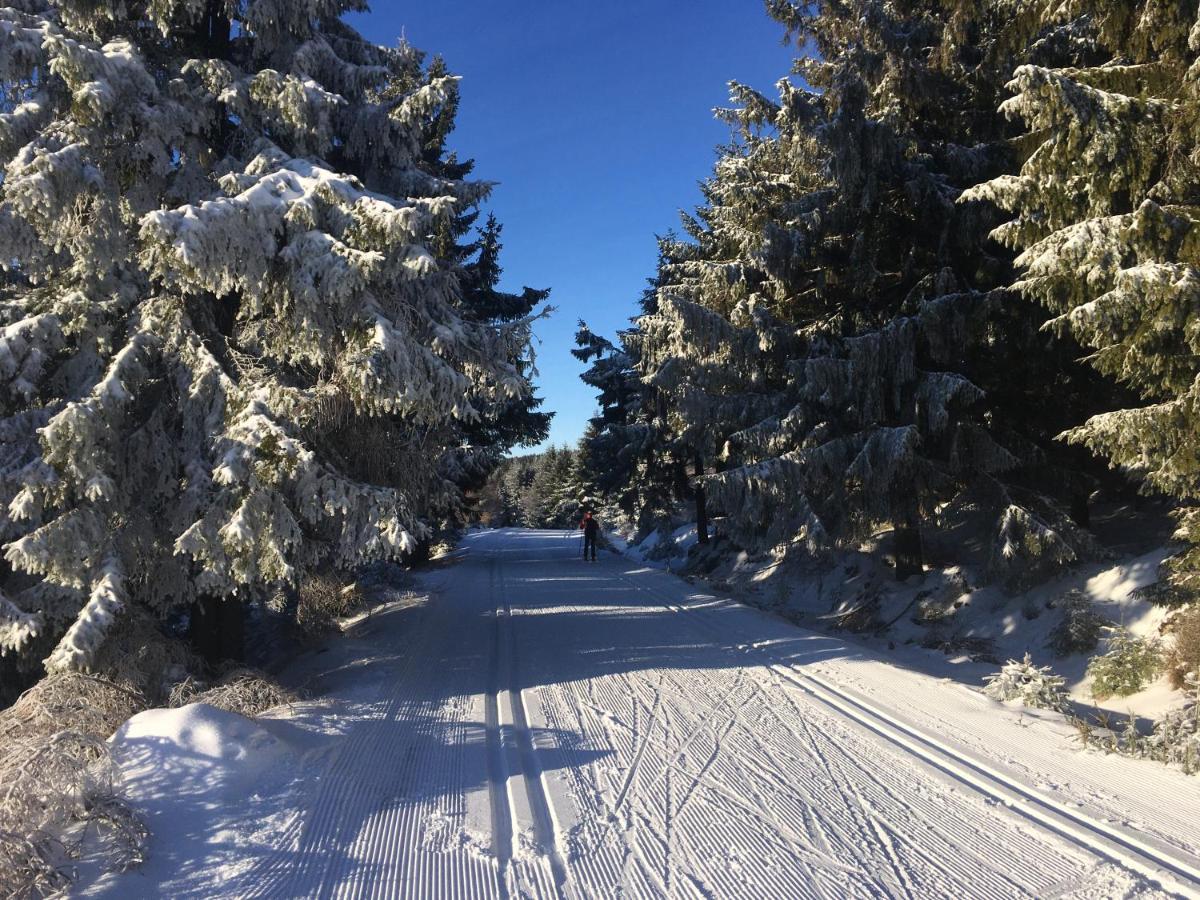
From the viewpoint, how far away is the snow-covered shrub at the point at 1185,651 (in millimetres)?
6705

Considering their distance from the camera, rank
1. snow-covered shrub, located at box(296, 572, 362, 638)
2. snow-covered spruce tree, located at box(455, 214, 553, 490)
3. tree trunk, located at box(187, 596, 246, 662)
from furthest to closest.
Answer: snow-covered spruce tree, located at box(455, 214, 553, 490)
snow-covered shrub, located at box(296, 572, 362, 638)
tree trunk, located at box(187, 596, 246, 662)

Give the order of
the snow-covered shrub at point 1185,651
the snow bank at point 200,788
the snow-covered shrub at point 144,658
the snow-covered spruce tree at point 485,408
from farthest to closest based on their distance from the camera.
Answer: the snow-covered spruce tree at point 485,408 < the snow-covered shrub at point 1185,651 < the snow-covered shrub at point 144,658 < the snow bank at point 200,788

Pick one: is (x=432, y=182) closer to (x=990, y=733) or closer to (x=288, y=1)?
(x=288, y=1)

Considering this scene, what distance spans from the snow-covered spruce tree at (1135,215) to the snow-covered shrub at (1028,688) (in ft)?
6.27

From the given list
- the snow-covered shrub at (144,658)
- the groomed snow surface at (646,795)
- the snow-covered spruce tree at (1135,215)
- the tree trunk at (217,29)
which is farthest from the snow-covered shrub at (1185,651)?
the tree trunk at (217,29)

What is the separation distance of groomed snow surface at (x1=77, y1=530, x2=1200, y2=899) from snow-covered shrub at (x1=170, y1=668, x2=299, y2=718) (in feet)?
0.91

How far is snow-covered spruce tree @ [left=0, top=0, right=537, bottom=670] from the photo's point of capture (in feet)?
20.1

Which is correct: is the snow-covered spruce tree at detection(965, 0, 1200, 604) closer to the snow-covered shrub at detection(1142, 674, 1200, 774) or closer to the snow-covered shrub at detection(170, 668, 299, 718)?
the snow-covered shrub at detection(1142, 674, 1200, 774)

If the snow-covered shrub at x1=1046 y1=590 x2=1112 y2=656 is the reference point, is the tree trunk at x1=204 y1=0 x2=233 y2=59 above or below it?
above

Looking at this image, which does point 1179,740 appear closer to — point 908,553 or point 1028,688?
point 1028,688

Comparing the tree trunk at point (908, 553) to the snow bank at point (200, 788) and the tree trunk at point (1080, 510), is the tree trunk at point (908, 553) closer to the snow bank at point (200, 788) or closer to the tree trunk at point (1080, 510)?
the tree trunk at point (1080, 510)

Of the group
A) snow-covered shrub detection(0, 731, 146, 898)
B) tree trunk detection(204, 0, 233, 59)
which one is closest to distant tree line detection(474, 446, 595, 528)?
tree trunk detection(204, 0, 233, 59)

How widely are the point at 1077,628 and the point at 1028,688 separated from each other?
145 inches

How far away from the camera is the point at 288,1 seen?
7617mm
